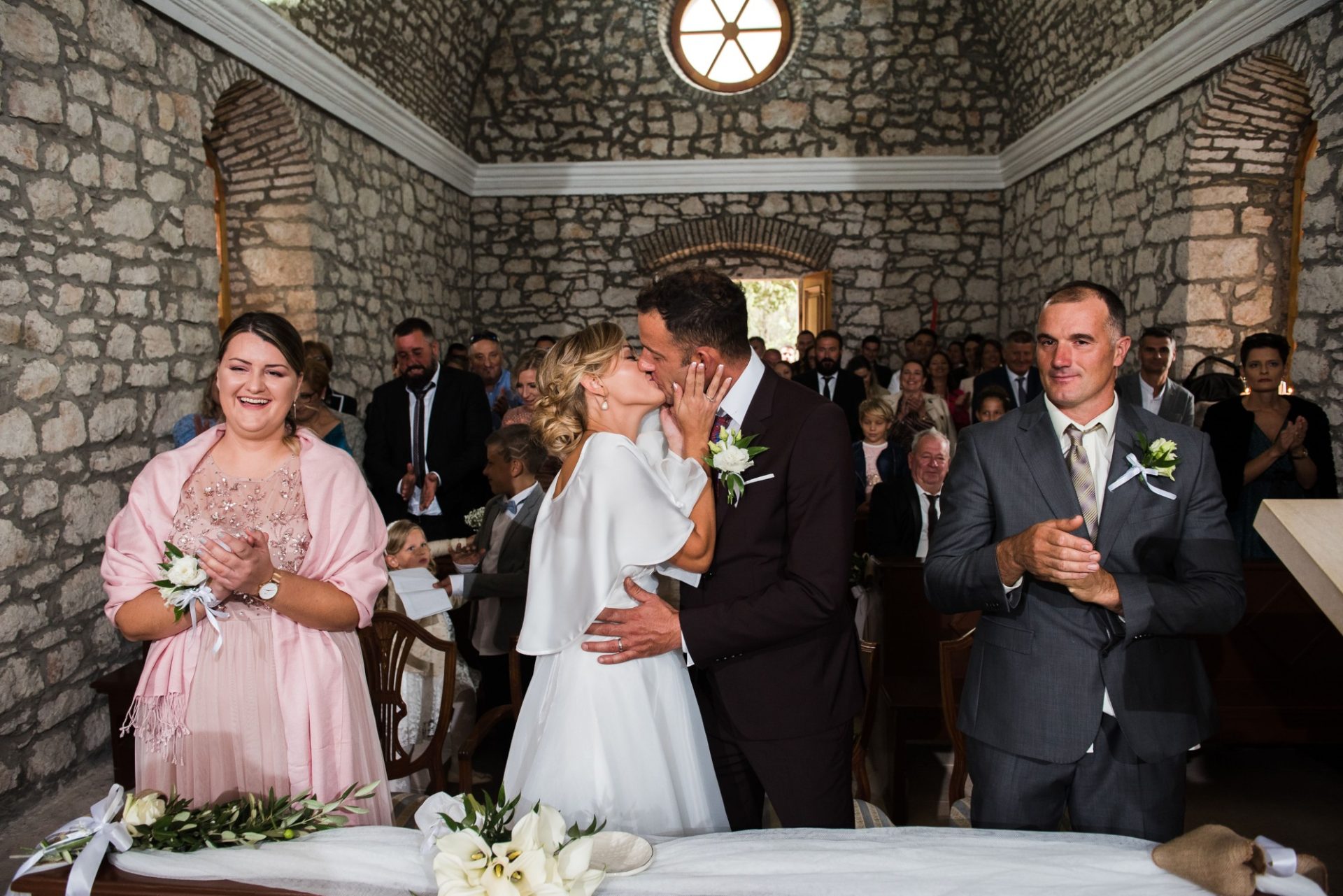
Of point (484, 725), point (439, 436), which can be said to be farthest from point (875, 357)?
point (484, 725)

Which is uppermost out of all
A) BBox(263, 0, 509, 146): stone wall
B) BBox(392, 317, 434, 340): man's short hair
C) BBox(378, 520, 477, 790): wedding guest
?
BBox(263, 0, 509, 146): stone wall

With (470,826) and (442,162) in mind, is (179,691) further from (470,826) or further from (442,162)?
(442,162)

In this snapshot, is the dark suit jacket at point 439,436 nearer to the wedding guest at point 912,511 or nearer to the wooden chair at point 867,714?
the wedding guest at point 912,511

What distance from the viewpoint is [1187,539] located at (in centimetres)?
196

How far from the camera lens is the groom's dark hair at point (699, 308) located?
2080 mm

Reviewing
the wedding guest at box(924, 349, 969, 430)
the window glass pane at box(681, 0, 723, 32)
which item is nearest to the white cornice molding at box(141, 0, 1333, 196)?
the window glass pane at box(681, 0, 723, 32)

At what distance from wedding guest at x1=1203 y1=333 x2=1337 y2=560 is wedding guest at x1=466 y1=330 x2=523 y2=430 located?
14.6ft

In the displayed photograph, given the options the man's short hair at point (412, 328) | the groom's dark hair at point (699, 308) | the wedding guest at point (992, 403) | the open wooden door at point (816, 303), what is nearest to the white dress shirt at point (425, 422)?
the man's short hair at point (412, 328)

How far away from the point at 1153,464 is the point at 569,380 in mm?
1200

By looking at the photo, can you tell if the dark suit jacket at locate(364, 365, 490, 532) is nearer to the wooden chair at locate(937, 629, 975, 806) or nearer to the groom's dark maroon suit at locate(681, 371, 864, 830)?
the wooden chair at locate(937, 629, 975, 806)

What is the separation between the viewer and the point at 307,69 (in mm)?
6312

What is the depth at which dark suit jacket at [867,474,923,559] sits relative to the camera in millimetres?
4719

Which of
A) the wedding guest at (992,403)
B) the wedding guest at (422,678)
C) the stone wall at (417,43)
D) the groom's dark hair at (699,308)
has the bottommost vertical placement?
the wedding guest at (422,678)

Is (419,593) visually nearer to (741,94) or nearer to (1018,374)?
(1018,374)
